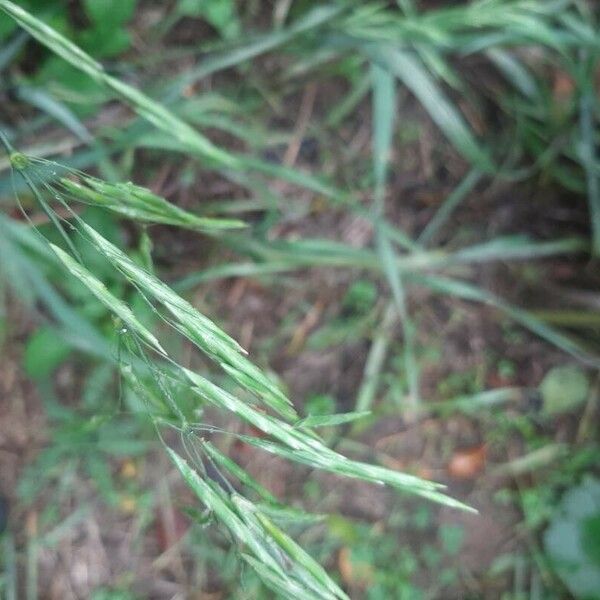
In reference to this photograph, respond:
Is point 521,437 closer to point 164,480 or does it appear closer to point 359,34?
point 164,480

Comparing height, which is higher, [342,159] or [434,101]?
[434,101]

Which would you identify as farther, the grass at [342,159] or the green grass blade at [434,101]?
the green grass blade at [434,101]

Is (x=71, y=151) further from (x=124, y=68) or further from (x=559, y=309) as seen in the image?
(x=559, y=309)

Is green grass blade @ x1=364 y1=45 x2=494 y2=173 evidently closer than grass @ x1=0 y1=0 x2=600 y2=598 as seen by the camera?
No

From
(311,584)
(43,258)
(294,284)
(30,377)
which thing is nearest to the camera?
(311,584)

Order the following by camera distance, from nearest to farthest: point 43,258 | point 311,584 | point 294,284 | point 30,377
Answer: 1. point 311,584
2. point 43,258
3. point 30,377
4. point 294,284

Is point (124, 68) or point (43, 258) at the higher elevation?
point (124, 68)

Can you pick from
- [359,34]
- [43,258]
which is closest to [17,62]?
[43,258]

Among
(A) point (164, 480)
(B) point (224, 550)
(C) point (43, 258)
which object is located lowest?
(B) point (224, 550)

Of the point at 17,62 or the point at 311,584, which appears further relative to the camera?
the point at 17,62

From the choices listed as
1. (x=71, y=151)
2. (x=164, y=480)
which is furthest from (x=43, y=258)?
(x=164, y=480)
